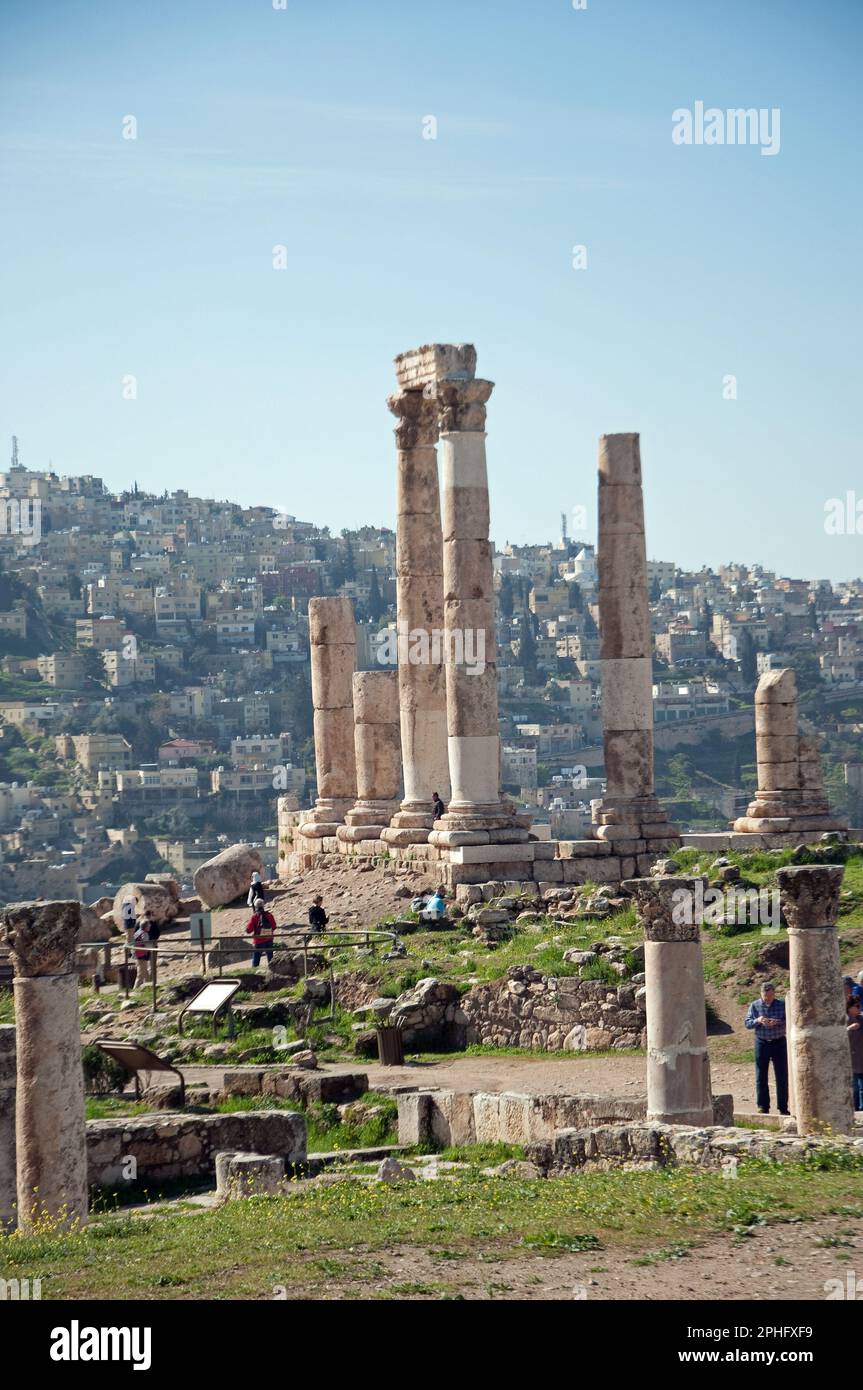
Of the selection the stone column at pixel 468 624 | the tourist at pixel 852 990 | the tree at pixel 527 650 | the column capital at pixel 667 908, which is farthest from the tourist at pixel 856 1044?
the tree at pixel 527 650

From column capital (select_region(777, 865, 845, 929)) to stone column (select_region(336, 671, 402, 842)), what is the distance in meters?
18.9

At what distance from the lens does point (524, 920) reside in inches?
1176

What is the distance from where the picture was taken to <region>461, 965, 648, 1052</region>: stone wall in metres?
25.0

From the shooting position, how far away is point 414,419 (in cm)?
3494

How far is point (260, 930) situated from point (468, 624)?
18.0 ft

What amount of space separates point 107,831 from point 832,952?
14275 centimetres

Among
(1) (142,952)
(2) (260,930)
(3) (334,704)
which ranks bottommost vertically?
(1) (142,952)

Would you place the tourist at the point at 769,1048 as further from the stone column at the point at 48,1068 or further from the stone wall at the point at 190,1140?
the stone column at the point at 48,1068

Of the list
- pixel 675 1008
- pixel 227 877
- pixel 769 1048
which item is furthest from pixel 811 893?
pixel 227 877

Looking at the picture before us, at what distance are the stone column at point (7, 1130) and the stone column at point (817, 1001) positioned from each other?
6313 millimetres

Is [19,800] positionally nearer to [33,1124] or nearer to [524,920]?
[524,920]

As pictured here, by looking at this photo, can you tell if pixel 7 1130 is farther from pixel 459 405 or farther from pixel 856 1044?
pixel 459 405

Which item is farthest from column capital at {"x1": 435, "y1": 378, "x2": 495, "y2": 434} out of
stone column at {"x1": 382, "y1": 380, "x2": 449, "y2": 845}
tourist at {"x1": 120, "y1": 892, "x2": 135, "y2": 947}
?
tourist at {"x1": 120, "y1": 892, "x2": 135, "y2": 947}
